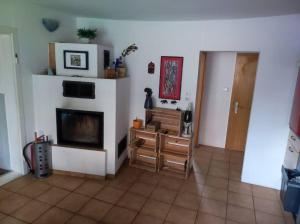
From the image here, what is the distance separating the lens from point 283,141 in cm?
292

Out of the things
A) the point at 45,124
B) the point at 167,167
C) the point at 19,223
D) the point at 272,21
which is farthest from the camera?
the point at 167,167

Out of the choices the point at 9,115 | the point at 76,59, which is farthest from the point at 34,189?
the point at 76,59

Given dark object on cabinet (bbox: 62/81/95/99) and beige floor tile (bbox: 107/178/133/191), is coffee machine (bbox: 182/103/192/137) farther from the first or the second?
dark object on cabinet (bbox: 62/81/95/99)

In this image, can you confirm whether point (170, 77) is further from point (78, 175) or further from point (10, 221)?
Result: point (10, 221)

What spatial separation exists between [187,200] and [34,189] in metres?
2.00

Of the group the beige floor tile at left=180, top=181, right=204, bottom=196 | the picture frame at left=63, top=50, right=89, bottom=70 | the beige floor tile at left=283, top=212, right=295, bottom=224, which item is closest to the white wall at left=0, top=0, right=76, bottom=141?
the picture frame at left=63, top=50, right=89, bottom=70

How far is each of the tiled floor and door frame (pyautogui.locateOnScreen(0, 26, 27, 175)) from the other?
0.26m

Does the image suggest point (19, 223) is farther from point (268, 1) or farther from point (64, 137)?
point (268, 1)

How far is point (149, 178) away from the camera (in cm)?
324

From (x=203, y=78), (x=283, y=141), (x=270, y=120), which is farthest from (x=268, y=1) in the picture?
(x=203, y=78)

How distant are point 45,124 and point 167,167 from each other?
6.53 ft

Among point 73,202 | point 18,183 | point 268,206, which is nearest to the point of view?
point 73,202

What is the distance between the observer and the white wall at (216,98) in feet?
13.6

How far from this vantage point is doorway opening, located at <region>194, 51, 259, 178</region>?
4031 millimetres
